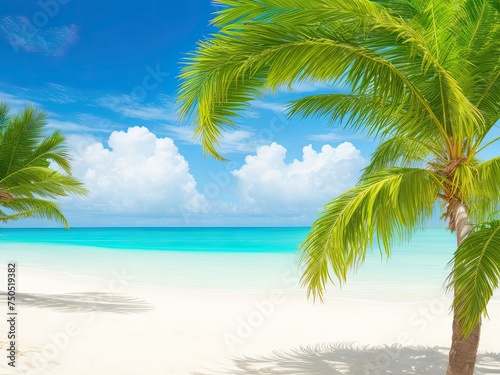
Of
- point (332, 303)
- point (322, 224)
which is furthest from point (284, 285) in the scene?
point (322, 224)

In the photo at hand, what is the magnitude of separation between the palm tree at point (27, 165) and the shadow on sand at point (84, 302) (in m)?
2.04

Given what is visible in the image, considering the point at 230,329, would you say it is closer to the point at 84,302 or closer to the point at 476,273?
the point at 84,302

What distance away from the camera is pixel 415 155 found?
686 cm

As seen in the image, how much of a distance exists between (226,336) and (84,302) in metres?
4.80

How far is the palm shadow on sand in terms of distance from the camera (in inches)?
265

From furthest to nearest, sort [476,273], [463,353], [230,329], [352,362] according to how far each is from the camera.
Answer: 1. [230,329]
2. [352,362]
3. [463,353]
4. [476,273]

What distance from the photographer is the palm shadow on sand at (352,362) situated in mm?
6738

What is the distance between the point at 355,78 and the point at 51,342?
584 cm

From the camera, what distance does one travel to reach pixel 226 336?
29.0ft

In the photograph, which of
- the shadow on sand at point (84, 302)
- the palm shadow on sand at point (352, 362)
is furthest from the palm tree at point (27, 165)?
the palm shadow on sand at point (352, 362)

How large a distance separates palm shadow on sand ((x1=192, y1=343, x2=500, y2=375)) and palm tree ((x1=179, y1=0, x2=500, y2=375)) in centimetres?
175

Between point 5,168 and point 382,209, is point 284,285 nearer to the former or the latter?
point 5,168

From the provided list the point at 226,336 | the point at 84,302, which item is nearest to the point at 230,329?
the point at 226,336

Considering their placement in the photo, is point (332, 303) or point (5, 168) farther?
point (332, 303)
